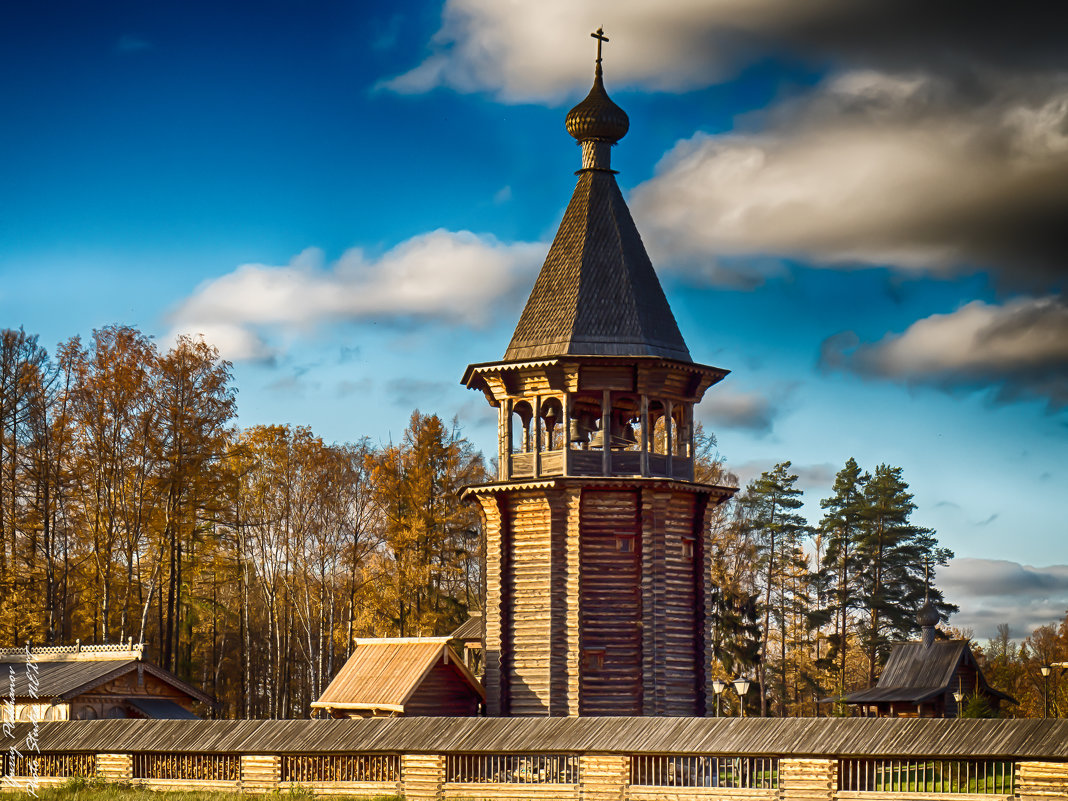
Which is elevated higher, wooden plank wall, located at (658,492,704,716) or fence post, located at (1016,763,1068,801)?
wooden plank wall, located at (658,492,704,716)

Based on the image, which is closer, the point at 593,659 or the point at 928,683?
the point at 593,659

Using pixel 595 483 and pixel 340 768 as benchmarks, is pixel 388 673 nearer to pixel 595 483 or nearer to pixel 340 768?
pixel 340 768

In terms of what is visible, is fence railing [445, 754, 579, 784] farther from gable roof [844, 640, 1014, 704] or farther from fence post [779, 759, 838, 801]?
gable roof [844, 640, 1014, 704]

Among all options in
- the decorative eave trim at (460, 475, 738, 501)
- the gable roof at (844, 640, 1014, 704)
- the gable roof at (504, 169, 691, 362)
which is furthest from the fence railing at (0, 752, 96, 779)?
the gable roof at (844, 640, 1014, 704)

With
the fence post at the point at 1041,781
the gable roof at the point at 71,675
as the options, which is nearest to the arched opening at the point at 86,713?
the gable roof at the point at 71,675

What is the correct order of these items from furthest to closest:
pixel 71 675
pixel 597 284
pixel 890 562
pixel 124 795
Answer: pixel 890 562 < pixel 71 675 < pixel 597 284 < pixel 124 795

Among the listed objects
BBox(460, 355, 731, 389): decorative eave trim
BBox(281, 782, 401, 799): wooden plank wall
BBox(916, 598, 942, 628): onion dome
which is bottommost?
BBox(281, 782, 401, 799): wooden plank wall

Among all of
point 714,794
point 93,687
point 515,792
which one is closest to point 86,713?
point 93,687

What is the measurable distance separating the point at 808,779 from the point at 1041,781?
3.54 m

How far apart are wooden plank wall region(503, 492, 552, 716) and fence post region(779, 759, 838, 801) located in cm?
842

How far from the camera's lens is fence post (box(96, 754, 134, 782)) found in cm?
2784

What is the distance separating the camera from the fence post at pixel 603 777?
78.0ft

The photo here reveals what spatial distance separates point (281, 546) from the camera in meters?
49.9

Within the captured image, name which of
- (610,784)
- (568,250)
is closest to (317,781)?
(610,784)
